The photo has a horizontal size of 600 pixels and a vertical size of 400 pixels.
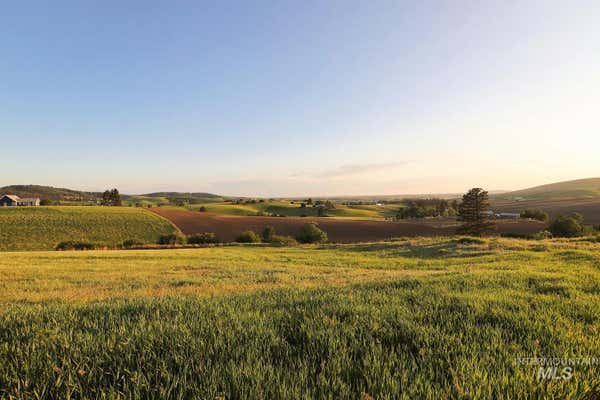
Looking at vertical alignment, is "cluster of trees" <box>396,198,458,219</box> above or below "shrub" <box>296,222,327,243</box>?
above

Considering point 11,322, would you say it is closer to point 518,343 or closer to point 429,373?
point 429,373

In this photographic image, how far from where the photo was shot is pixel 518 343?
328 centimetres

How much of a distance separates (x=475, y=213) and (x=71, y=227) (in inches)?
3349

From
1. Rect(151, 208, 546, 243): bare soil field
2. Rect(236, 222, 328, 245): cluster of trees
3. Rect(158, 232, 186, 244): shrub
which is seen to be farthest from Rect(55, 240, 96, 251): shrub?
Rect(236, 222, 328, 245): cluster of trees

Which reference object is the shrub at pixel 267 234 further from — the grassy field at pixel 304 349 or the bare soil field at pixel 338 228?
the grassy field at pixel 304 349

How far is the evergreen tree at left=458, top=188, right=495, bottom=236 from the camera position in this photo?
61281 millimetres

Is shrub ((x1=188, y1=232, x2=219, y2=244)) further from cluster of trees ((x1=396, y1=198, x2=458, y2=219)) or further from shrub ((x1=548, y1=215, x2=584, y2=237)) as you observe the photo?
cluster of trees ((x1=396, y1=198, x2=458, y2=219))

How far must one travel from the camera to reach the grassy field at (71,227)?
160ft

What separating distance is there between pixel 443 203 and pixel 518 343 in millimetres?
123412

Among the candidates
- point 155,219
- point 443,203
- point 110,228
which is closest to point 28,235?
point 110,228

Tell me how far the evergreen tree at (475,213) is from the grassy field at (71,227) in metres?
64.4

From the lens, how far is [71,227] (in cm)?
5641

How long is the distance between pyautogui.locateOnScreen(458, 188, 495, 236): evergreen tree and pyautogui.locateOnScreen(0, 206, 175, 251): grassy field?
64.4 meters
